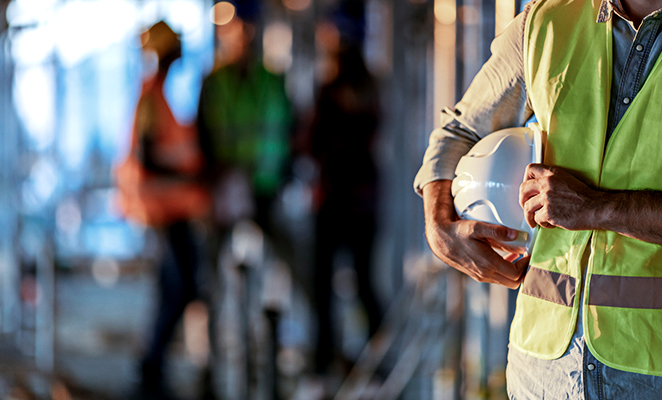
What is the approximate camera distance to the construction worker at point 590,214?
0.90m

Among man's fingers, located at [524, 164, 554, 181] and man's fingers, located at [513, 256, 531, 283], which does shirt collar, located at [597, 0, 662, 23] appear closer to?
man's fingers, located at [524, 164, 554, 181]

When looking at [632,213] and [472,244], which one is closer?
[632,213]

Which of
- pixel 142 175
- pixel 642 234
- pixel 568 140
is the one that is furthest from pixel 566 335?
pixel 142 175

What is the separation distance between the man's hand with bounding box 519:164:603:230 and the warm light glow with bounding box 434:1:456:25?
8.26 ft

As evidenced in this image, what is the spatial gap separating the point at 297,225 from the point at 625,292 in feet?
13.3

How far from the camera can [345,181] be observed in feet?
13.1

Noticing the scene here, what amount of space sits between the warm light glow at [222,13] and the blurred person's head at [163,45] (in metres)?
2.07

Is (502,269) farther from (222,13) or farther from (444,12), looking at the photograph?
(222,13)

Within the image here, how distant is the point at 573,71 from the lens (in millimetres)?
980

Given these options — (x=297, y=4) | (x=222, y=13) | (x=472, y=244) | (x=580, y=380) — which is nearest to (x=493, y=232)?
(x=472, y=244)

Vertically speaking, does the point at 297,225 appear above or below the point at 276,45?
below

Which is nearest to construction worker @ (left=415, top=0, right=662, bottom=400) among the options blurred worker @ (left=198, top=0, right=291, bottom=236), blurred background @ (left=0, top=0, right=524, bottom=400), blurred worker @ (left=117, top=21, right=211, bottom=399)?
blurred background @ (left=0, top=0, right=524, bottom=400)

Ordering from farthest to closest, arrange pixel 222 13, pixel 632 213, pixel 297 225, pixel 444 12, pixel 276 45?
pixel 222 13 < pixel 276 45 < pixel 297 225 < pixel 444 12 < pixel 632 213

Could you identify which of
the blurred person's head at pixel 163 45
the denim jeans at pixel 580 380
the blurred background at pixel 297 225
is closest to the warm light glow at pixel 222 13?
the blurred background at pixel 297 225
